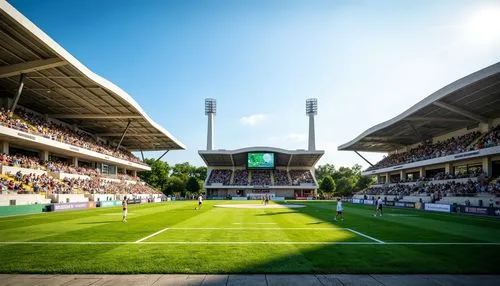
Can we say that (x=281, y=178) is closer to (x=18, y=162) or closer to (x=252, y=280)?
(x=18, y=162)

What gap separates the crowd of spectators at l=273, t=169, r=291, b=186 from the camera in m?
94.8

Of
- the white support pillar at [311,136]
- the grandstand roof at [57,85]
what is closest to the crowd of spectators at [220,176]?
Answer: the grandstand roof at [57,85]

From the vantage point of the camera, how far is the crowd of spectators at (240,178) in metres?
95.1

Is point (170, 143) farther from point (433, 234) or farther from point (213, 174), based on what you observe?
point (433, 234)

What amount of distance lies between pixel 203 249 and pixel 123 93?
4058 cm

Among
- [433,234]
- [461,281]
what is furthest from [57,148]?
[461,281]

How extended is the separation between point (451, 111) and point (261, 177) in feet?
192

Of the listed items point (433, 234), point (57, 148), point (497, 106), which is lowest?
point (433, 234)

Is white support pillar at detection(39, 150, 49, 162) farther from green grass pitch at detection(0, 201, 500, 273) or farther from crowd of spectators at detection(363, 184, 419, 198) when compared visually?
crowd of spectators at detection(363, 184, 419, 198)

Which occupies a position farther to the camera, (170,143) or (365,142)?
(170,143)

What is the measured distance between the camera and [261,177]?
318 ft

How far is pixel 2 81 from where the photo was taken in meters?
38.9

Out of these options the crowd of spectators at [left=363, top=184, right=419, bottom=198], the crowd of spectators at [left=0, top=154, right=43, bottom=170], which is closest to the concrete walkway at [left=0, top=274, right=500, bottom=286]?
the crowd of spectators at [left=0, top=154, right=43, bottom=170]

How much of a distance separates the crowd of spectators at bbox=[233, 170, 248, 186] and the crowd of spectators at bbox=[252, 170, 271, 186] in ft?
7.59
